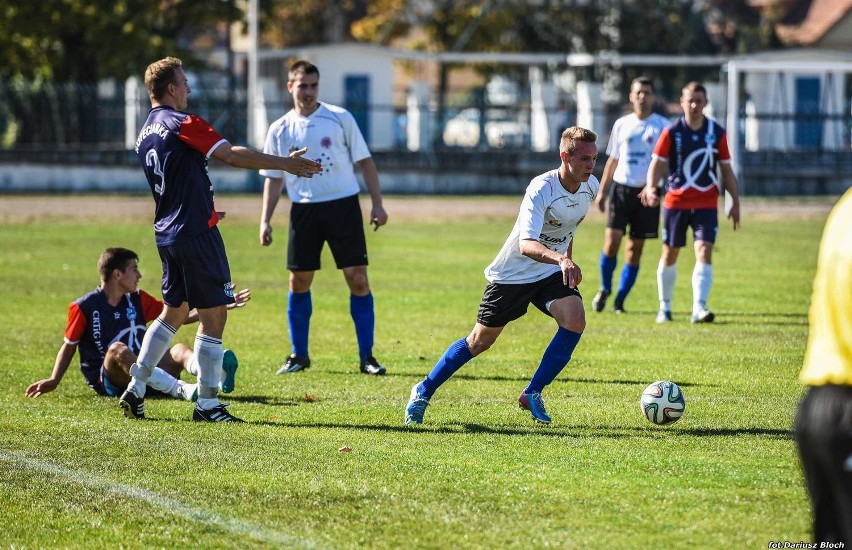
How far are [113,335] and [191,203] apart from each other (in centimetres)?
152

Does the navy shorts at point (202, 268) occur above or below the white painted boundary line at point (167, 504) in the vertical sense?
above

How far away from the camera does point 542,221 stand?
783 cm

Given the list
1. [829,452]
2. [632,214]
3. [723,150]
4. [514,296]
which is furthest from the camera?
[632,214]

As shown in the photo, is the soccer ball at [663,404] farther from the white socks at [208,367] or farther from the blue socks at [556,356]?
the white socks at [208,367]

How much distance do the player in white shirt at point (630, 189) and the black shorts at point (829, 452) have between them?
9764mm

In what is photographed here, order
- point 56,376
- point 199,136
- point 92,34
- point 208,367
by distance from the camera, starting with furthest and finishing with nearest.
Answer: point 92,34 → point 56,376 → point 208,367 → point 199,136

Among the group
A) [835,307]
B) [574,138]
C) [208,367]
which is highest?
[574,138]

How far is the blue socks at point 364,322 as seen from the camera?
10344 millimetres

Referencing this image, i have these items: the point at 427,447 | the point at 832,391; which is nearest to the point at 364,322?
the point at 427,447

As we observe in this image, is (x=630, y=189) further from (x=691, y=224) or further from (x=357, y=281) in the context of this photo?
(x=357, y=281)

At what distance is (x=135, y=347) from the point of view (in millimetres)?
9031

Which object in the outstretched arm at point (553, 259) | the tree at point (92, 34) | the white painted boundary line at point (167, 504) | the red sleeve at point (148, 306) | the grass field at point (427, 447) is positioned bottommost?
the white painted boundary line at point (167, 504)

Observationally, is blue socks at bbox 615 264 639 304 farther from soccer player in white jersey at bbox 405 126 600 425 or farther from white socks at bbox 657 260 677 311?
soccer player in white jersey at bbox 405 126 600 425

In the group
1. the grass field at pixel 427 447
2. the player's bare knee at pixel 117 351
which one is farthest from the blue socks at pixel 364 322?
the player's bare knee at pixel 117 351
